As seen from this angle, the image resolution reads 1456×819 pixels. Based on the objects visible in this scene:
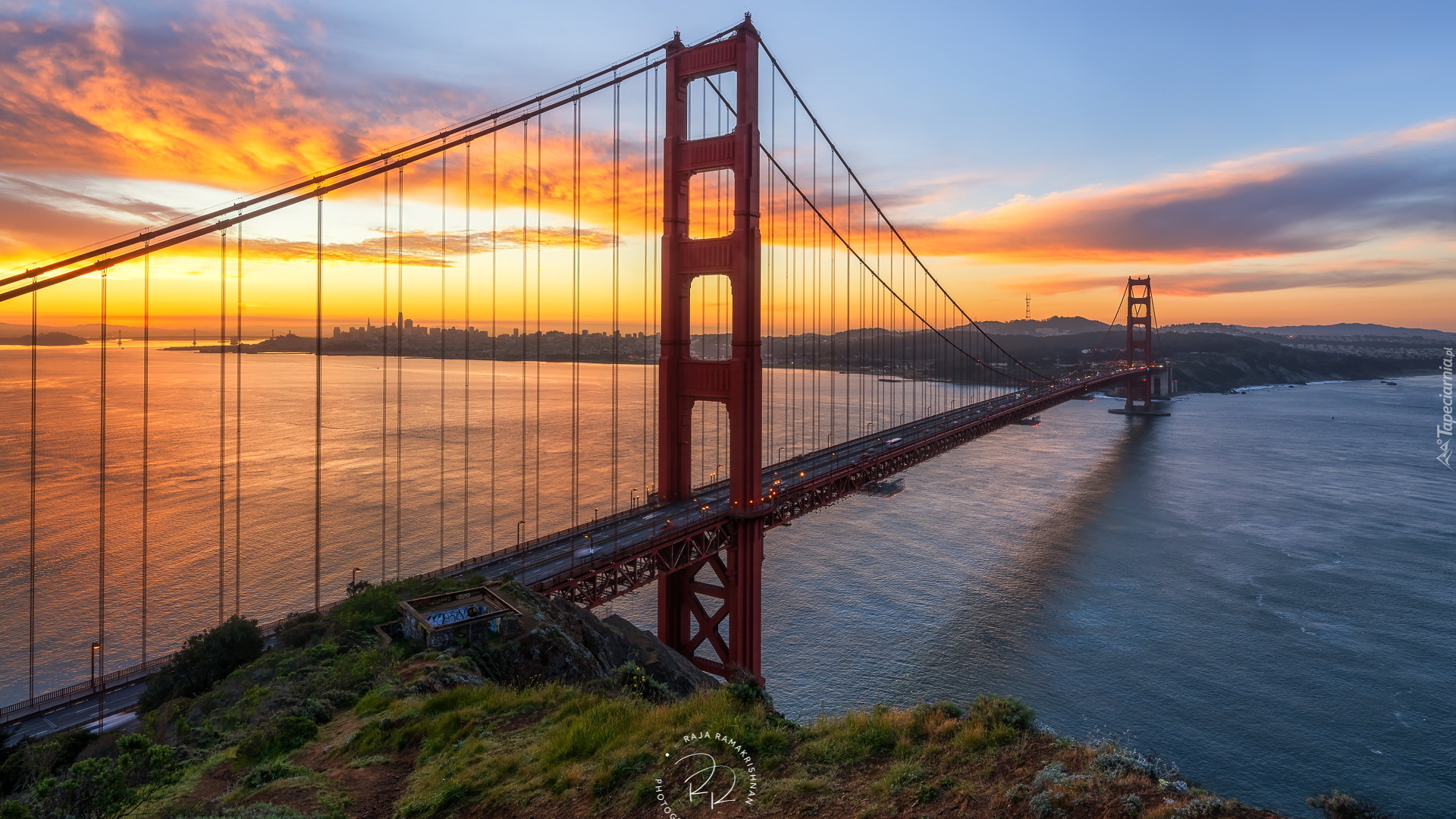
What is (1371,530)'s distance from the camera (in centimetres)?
4312

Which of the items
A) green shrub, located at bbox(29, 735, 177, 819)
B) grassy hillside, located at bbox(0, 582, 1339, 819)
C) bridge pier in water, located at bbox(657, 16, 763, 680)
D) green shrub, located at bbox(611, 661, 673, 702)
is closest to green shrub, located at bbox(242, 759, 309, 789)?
grassy hillside, located at bbox(0, 582, 1339, 819)

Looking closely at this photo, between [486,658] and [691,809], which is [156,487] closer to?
[486,658]

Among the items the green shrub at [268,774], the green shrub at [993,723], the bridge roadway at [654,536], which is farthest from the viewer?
the bridge roadway at [654,536]

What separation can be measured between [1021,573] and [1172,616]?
7.25 meters

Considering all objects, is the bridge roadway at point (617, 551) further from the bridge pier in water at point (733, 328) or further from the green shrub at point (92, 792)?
the green shrub at point (92, 792)

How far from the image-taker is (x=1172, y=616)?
31484 mm

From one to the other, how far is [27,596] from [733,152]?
36881 mm

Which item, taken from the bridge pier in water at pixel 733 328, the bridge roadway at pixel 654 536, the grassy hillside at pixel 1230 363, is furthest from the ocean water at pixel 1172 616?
the grassy hillside at pixel 1230 363

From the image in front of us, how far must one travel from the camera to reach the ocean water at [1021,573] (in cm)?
2397

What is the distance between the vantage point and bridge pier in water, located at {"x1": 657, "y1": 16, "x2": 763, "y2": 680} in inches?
894

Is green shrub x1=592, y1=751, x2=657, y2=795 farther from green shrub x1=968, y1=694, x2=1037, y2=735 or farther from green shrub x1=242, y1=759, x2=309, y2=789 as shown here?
green shrub x1=242, y1=759, x2=309, y2=789

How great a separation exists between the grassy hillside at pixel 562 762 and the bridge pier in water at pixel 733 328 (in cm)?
1204

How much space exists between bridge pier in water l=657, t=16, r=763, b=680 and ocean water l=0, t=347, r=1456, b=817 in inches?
160

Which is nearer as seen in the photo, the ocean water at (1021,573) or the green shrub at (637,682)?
the green shrub at (637,682)
